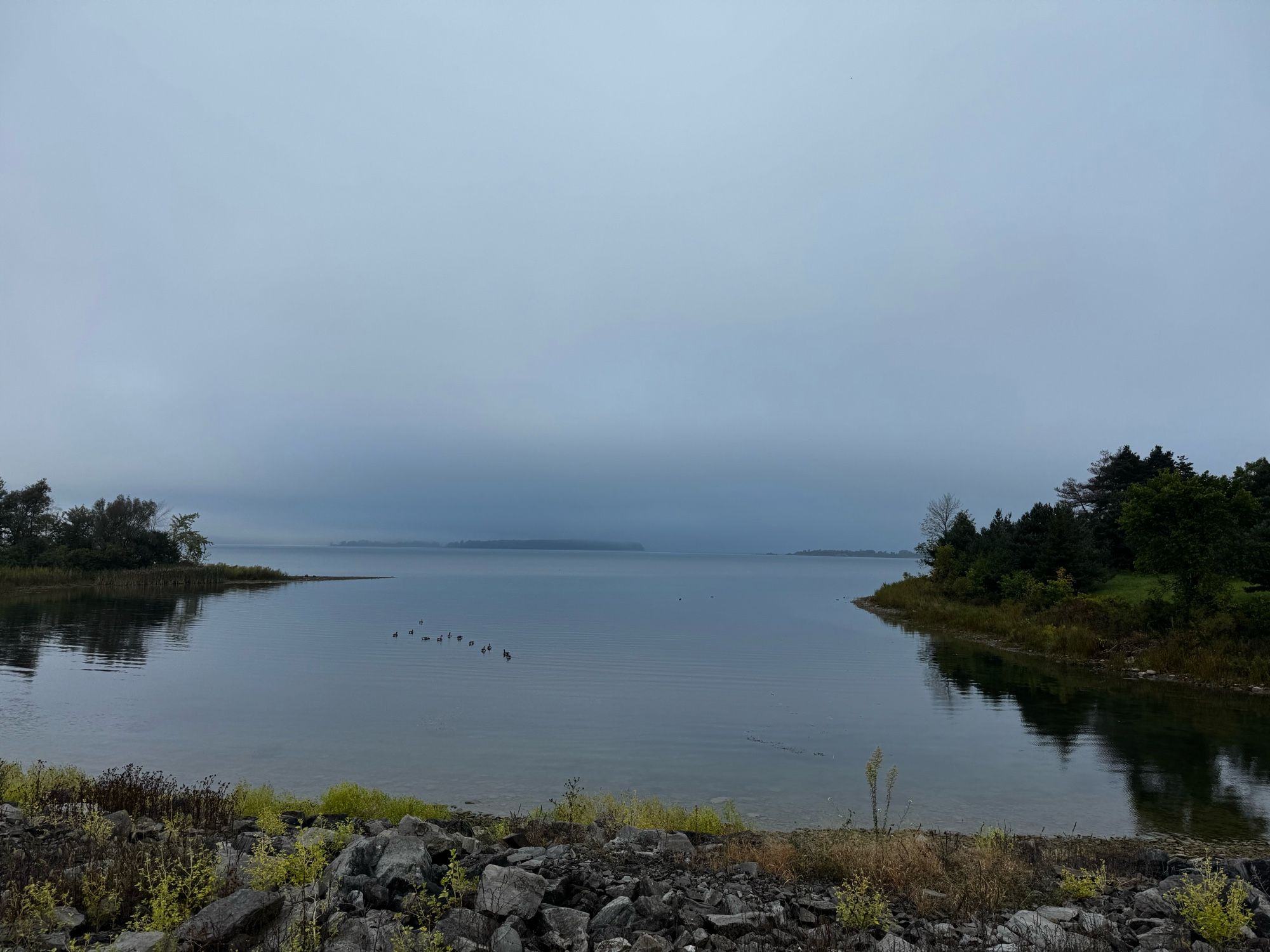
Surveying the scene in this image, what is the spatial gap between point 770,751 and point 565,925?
13.6 m

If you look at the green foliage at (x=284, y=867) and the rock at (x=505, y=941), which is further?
the green foliage at (x=284, y=867)

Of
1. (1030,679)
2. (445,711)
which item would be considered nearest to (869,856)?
(445,711)

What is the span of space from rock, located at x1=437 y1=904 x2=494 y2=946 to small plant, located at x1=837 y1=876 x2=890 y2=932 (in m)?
3.36

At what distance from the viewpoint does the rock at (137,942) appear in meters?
5.31

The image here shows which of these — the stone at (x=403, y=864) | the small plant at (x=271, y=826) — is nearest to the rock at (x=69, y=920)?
the stone at (x=403, y=864)

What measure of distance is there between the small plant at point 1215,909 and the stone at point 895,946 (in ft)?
9.18

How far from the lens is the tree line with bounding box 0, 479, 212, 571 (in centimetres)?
7238

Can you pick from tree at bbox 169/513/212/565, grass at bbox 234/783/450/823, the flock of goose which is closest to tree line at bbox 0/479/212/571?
tree at bbox 169/513/212/565

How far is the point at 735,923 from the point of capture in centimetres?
630

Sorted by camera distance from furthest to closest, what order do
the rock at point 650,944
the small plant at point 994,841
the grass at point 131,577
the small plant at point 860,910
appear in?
the grass at point 131,577, the small plant at point 994,841, the small plant at point 860,910, the rock at point 650,944

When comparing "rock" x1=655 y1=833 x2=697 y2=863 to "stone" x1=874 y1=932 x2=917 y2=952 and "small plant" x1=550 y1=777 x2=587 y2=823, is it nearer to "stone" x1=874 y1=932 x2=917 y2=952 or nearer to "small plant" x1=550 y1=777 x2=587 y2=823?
"small plant" x1=550 y1=777 x2=587 y2=823

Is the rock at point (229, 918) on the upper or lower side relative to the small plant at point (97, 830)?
upper

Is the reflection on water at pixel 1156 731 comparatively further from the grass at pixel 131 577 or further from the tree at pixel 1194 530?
the grass at pixel 131 577

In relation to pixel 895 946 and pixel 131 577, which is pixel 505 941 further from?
pixel 131 577
